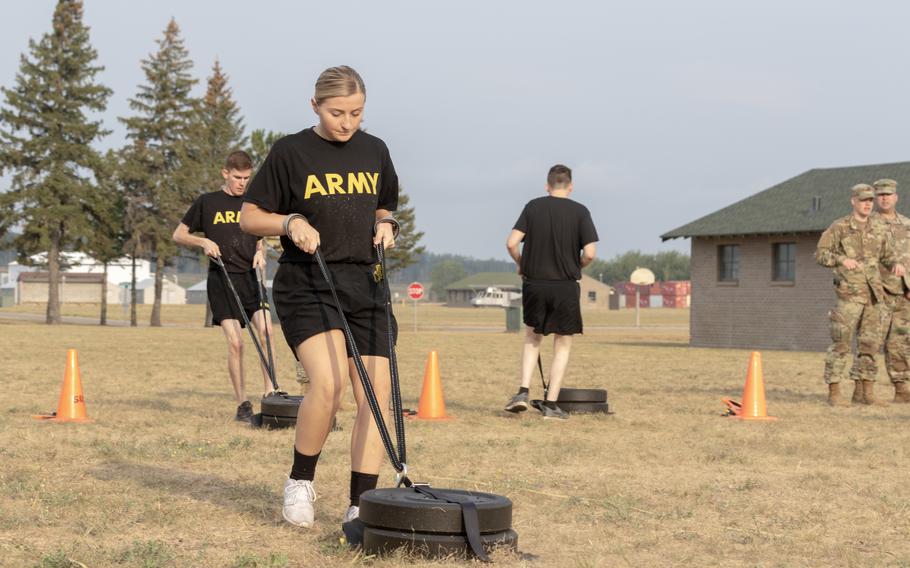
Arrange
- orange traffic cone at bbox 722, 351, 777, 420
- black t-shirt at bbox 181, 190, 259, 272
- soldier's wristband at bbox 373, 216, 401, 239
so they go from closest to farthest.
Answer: soldier's wristband at bbox 373, 216, 401, 239 → black t-shirt at bbox 181, 190, 259, 272 → orange traffic cone at bbox 722, 351, 777, 420

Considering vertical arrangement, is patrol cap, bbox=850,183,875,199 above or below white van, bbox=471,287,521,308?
below

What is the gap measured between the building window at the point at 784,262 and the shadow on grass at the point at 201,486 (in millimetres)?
30255

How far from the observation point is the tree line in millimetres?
55562

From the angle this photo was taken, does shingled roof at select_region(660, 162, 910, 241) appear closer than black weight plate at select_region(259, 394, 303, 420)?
No

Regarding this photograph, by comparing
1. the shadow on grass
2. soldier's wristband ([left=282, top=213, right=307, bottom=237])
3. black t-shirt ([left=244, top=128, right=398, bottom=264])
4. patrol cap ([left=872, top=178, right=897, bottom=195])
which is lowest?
the shadow on grass

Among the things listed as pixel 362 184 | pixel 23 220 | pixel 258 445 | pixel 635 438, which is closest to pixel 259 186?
pixel 362 184

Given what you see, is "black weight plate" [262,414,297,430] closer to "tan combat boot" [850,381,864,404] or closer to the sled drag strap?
the sled drag strap

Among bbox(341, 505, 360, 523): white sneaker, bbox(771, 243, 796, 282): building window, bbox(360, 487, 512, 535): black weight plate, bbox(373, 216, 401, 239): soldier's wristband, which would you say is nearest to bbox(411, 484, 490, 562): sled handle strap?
bbox(360, 487, 512, 535): black weight plate

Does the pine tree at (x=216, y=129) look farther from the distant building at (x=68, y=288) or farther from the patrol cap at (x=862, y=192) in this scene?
the distant building at (x=68, y=288)

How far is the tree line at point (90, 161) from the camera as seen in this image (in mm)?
55562

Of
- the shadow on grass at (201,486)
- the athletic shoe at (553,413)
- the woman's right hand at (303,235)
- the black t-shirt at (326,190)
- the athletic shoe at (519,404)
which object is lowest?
the shadow on grass at (201,486)

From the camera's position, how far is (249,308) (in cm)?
1032

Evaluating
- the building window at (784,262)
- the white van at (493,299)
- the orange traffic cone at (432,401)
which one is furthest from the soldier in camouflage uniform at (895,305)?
the white van at (493,299)

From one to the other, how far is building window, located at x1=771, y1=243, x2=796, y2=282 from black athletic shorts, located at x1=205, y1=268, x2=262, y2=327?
27636 mm
